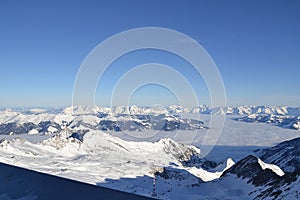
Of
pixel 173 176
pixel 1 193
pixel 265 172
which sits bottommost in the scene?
pixel 173 176

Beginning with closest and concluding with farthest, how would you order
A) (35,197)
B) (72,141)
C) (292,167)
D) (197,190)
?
(35,197), (197,190), (292,167), (72,141)

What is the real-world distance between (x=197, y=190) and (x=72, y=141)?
123 meters

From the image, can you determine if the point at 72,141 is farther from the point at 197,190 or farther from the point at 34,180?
the point at 34,180

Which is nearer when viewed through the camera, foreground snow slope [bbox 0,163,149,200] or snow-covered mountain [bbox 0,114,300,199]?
foreground snow slope [bbox 0,163,149,200]

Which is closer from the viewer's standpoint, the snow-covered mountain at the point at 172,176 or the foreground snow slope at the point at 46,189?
the foreground snow slope at the point at 46,189

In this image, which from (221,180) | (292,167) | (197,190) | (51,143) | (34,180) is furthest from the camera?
(51,143)

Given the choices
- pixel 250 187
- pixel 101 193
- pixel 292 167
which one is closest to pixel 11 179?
pixel 101 193

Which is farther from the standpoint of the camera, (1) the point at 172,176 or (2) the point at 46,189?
(1) the point at 172,176

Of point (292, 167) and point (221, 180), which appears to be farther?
point (292, 167)

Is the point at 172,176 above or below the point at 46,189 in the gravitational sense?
below

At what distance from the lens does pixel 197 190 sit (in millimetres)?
83750

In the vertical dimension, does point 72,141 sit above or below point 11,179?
below

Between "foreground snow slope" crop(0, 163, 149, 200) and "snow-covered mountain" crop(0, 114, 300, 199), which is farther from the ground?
"foreground snow slope" crop(0, 163, 149, 200)

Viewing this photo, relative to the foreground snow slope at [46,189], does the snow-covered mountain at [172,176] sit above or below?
below
